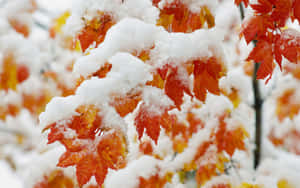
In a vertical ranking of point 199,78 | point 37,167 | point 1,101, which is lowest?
point 1,101

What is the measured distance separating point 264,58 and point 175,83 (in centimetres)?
44

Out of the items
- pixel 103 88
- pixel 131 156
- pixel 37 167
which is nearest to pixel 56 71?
pixel 37 167

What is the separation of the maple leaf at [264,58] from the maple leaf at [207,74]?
19cm

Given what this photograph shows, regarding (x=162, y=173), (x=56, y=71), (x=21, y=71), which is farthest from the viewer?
(x=56, y=71)

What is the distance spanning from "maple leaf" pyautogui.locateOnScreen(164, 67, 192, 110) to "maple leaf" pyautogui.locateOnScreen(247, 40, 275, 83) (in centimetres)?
35

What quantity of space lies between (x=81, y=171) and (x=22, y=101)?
3.86 m

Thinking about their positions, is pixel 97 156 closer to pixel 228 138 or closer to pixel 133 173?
pixel 133 173

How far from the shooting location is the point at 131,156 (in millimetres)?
1786

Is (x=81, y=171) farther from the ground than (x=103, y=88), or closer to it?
closer to it

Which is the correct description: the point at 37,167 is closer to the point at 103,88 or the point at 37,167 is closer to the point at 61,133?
the point at 61,133

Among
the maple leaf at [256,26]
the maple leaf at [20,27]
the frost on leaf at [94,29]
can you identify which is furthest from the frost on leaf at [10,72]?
the maple leaf at [256,26]

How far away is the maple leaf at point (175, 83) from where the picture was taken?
1.01 meters

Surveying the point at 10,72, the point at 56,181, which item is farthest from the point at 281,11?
the point at 10,72

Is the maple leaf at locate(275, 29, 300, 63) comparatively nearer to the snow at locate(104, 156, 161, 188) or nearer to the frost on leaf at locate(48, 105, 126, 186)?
the frost on leaf at locate(48, 105, 126, 186)
